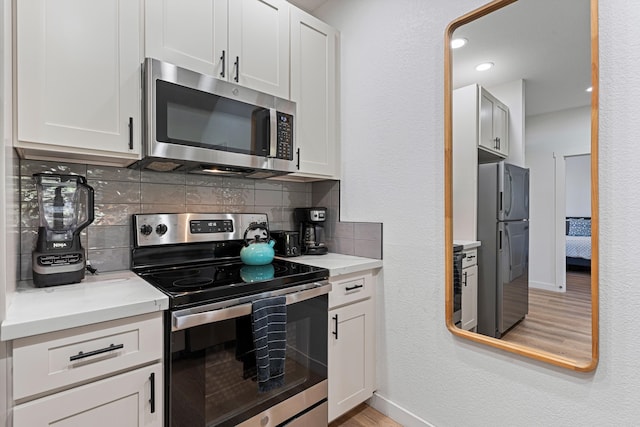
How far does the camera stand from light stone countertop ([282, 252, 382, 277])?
1697 mm

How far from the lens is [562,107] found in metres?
1.29

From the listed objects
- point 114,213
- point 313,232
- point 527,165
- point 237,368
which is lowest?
point 237,368

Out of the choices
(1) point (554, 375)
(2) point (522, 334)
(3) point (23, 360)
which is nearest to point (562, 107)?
(2) point (522, 334)

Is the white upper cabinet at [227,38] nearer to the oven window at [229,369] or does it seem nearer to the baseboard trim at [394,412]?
the oven window at [229,369]

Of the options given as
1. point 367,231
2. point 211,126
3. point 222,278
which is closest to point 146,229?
point 222,278

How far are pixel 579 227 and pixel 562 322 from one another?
15.5 inches

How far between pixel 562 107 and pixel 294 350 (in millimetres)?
1558

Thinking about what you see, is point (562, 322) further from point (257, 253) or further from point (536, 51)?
point (257, 253)

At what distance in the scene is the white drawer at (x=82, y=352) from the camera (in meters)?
0.88

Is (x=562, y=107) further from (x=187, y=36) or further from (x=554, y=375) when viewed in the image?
(x=187, y=36)

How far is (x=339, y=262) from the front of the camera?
6.08 ft

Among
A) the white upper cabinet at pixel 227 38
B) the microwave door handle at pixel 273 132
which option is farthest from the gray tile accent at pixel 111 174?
the microwave door handle at pixel 273 132

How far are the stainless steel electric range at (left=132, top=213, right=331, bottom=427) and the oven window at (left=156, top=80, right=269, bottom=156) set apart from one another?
0.47 metres

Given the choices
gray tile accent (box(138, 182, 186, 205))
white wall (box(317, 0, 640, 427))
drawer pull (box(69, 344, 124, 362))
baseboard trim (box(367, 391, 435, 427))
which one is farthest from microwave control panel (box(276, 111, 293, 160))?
baseboard trim (box(367, 391, 435, 427))
